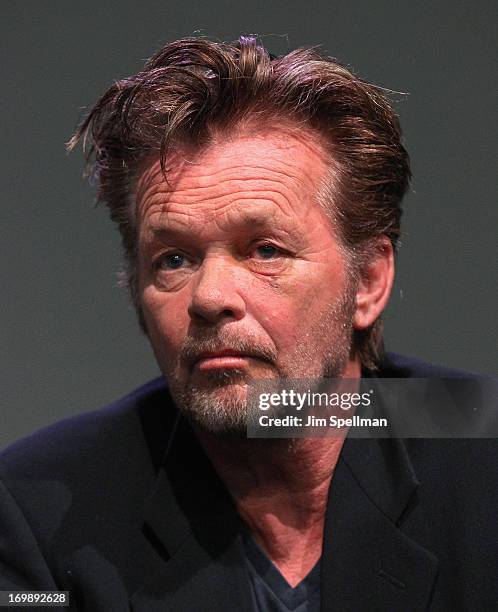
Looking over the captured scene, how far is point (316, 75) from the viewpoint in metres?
1.79

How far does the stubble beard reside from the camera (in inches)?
65.3

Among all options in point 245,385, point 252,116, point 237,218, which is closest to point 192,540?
point 245,385

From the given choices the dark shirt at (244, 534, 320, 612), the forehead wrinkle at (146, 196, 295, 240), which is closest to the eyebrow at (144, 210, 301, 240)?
the forehead wrinkle at (146, 196, 295, 240)

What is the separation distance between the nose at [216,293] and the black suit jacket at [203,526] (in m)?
0.34

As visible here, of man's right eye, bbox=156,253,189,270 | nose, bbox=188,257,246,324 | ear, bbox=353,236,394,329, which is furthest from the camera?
ear, bbox=353,236,394,329

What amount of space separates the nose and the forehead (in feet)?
0.25

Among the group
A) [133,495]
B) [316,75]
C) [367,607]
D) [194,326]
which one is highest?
[316,75]

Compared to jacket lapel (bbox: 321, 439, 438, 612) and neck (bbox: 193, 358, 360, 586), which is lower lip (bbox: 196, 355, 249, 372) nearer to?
neck (bbox: 193, 358, 360, 586)

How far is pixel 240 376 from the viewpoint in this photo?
Result: 5.42 ft

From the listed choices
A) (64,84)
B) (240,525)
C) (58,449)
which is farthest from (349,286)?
(64,84)

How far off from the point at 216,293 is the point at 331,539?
45 centimetres

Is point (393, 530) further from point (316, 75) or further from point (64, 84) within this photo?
point (64, 84)

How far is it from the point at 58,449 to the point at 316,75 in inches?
30.3

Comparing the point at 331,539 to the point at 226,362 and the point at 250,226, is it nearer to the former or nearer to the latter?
the point at 226,362
